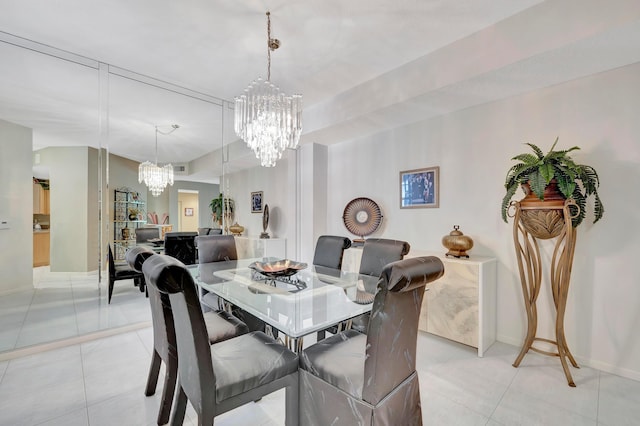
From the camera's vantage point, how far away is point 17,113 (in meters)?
2.54

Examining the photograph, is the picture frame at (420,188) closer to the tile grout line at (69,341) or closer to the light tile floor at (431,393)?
the light tile floor at (431,393)

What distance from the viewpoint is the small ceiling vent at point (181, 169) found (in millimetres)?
3695

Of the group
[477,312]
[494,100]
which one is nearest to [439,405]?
[477,312]

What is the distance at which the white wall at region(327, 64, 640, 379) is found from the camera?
213cm

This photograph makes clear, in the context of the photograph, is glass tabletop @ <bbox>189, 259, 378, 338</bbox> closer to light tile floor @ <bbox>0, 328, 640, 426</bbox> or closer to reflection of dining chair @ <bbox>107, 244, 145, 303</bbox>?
light tile floor @ <bbox>0, 328, 640, 426</bbox>

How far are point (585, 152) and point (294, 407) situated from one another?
291 cm

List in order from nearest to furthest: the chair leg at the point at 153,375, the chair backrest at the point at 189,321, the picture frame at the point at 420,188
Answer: the chair backrest at the point at 189,321, the chair leg at the point at 153,375, the picture frame at the point at 420,188

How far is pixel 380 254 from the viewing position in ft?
8.20

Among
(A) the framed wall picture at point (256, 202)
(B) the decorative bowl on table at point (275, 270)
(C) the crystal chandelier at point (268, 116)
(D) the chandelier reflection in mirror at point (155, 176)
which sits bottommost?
(B) the decorative bowl on table at point (275, 270)

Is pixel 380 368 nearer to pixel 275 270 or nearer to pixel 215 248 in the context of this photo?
pixel 275 270

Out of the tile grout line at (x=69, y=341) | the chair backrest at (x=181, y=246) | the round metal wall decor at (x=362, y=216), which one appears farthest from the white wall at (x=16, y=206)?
the round metal wall decor at (x=362, y=216)

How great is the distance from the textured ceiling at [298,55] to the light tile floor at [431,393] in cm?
212

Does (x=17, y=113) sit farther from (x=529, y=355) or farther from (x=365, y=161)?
(x=529, y=355)

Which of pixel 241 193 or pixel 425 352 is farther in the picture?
pixel 241 193
